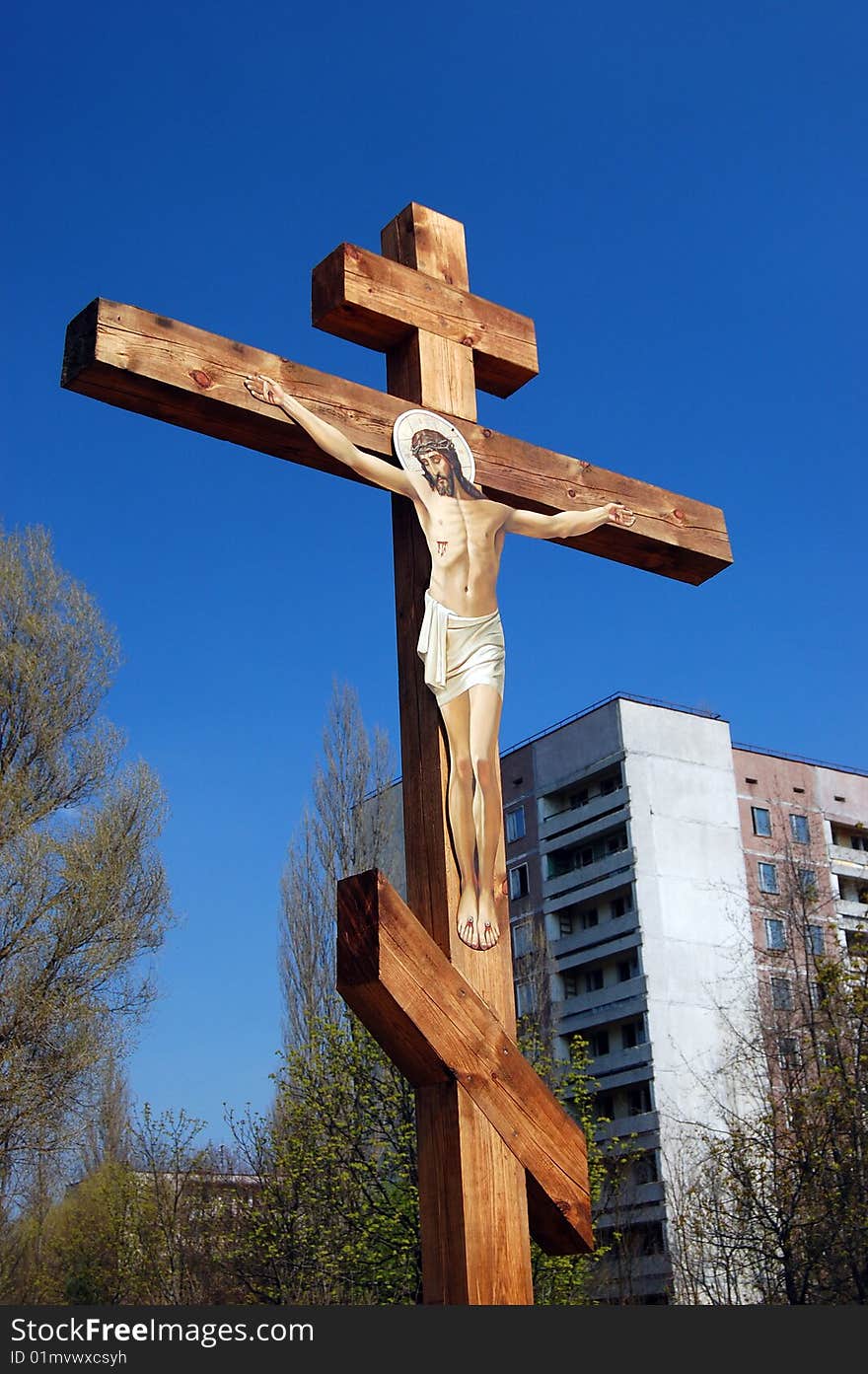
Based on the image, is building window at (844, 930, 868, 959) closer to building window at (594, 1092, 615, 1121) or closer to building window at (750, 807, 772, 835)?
building window at (594, 1092, 615, 1121)

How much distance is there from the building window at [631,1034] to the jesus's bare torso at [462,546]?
1505 inches

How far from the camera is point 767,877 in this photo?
148 feet

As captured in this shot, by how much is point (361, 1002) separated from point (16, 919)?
61.7 ft

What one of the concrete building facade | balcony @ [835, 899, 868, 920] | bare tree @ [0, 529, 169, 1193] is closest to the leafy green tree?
bare tree @ [0, 529, 169, 1193]

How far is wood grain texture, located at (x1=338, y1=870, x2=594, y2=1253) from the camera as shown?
3.66m

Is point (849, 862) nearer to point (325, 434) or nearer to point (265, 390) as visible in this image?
point (325, 434)

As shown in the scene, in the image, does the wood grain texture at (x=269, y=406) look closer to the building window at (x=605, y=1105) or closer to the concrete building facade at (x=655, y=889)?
the concrete building facade at (x=655, y=889)

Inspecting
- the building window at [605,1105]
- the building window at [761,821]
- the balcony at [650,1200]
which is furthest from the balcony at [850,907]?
the balcony at [650,1200]

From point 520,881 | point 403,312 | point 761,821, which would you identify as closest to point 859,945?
point 403,312

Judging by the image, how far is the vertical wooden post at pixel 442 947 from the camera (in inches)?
142

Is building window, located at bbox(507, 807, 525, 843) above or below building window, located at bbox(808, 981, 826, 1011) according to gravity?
above

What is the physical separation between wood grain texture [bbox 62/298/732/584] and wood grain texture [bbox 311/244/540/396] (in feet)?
0.83

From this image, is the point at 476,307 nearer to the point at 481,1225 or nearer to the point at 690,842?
the point at 481,1225

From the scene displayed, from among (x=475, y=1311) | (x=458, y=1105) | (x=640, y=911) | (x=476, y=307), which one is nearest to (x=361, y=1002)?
(x=458, y=1105)
